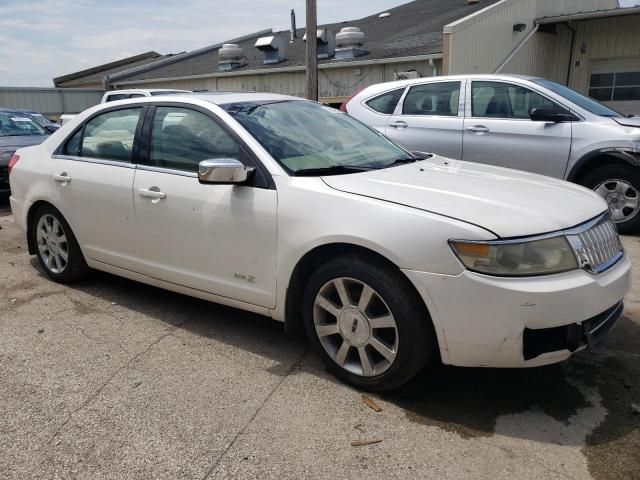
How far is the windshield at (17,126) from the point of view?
988cm

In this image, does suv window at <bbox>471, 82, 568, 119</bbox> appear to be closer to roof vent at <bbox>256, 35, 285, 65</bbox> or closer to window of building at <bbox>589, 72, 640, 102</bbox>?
window of building at <bbox>589, 72, 640, 102</bbox>

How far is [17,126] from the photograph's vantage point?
10.1 m

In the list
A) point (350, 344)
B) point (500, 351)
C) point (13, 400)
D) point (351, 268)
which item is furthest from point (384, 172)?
point (13, 400)

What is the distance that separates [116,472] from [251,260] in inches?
51.9

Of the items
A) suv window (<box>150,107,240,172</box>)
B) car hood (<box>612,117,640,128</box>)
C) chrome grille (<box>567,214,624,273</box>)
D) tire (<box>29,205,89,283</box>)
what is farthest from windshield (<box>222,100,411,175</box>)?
car hood (<box>612,117,640,128</box>)

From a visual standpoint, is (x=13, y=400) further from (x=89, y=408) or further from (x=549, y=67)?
(x=549, y=67)

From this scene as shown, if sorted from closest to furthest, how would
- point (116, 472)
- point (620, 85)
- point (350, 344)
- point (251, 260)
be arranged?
point (116, 472), point (350, 344), point (251, 260), point (620, 85)

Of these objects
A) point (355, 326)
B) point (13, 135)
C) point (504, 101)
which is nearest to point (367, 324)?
point (355, 326)

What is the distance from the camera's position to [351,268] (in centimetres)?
286

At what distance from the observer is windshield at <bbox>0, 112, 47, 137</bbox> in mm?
9875

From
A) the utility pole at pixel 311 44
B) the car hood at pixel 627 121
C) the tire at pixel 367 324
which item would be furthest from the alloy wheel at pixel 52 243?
the utility pole at pixel 311 44

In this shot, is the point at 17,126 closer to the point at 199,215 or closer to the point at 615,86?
the point at 199,215

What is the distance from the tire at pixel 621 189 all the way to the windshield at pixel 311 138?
305 centimetres

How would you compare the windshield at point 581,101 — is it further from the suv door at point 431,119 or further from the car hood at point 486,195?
the car hood at point 486,195
